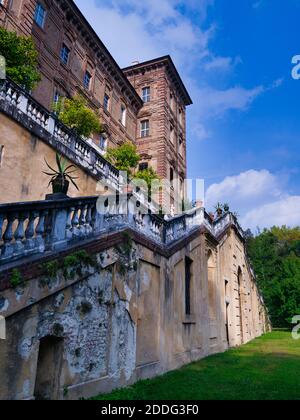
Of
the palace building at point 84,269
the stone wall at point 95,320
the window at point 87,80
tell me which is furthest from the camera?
the window at point 87,80

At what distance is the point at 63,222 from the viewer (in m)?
5.73

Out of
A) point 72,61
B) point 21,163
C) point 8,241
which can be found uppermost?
point 72,61

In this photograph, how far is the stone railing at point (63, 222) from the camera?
4.80 meters

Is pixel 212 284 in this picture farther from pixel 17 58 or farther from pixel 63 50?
pixel 63 50

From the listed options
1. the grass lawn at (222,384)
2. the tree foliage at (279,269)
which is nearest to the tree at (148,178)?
the grass lawn at (222,384)

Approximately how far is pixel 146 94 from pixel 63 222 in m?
32.0

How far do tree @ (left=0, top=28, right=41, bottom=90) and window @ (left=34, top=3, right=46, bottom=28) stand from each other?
916cm

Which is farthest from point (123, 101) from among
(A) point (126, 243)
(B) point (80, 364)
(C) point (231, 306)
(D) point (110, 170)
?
(B) point (80, 364)

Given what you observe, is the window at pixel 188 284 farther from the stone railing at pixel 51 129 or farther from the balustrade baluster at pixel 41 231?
the balustrade baluster at pixel 41 231

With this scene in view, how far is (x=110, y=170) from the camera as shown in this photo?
14.7 m

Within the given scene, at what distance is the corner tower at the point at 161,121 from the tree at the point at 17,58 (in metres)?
19.5

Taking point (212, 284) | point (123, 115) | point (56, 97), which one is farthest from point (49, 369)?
point (123, 115)

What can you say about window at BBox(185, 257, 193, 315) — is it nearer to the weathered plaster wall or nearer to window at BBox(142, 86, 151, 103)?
the weathered plaster wall

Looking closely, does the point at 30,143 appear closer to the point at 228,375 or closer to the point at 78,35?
the point at 228,375
